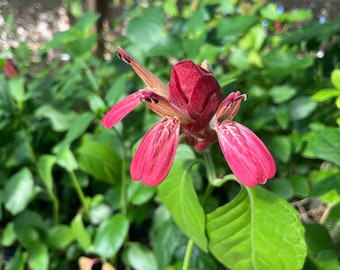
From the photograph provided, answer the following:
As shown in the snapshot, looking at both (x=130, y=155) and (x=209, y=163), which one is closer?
(x=209, y=163)

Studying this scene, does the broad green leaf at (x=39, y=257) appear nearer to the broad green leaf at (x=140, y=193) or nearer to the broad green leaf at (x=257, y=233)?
the broad green leaf at (x=140, y=193)

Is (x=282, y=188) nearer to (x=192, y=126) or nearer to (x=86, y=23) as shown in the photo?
(x=192, y=126)

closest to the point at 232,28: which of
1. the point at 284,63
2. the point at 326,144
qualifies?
the point at 284,63

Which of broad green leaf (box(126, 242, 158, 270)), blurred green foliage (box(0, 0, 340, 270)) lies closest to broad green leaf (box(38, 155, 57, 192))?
blurred green foliage (box(0, 0, 340, 270))

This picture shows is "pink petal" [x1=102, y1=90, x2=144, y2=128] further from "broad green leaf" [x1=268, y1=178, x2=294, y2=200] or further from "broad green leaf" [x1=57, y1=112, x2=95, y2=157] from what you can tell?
"broad green leaf" [x1=268, y1=178, x2=294, y2=200]

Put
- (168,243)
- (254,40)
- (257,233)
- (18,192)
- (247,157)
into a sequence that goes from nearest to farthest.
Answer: (247,157)
(257,233)
(168,243)
(18,192)
(254,40)
